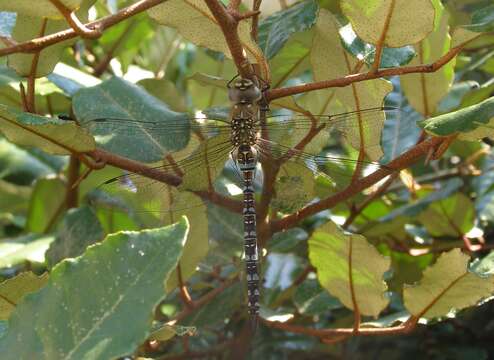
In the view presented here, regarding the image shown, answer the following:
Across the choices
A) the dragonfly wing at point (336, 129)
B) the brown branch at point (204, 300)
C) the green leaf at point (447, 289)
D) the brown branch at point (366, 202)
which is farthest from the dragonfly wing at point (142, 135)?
the green leaf at point (447, 289)

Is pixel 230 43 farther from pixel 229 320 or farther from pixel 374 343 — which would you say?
pixel 374 343

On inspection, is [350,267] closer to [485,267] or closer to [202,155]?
[485,267]

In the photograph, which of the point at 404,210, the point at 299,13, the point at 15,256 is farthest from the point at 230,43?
the point at 15,256

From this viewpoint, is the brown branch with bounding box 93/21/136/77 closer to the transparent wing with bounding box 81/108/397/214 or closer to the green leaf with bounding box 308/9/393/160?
the transparent wing with bounding box 81/108/397/214

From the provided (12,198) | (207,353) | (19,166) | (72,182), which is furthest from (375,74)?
(12,198)

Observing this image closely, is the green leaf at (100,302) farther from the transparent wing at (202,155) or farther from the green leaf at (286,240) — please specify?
the green leaf at (286,240)

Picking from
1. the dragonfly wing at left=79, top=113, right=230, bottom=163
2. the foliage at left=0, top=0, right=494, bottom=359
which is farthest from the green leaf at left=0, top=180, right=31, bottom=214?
the dragonfly wing at left=79, top=113, right=230, bottom=163
